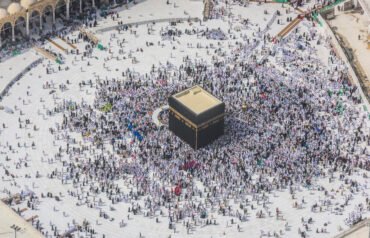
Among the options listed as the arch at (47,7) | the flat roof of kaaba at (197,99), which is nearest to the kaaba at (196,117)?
the flat roof of kaaba at (197,99)

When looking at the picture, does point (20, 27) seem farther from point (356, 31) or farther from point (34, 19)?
point (356, 31)

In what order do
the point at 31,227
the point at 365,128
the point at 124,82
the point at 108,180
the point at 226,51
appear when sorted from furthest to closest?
the point at 226,51 → the point at 124,82 → the point at 365,128 → the point at 108,180 → the point at 31,227

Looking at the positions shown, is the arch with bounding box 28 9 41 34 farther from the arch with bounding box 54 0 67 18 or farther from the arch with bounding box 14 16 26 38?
the arch with bounding box 54 0 67 18

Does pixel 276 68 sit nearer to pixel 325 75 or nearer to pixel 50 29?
pixel 325 75

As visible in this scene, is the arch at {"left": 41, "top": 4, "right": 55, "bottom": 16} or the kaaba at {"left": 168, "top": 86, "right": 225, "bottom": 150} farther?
the arch at {"left": 41, "top": 4, "right": 55, "bottom": 16}

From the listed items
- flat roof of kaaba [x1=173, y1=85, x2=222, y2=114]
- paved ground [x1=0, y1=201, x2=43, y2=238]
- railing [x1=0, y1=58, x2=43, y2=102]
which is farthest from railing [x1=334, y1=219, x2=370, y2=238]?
railing [x1=0, y1=58, x2=43, y2=102]

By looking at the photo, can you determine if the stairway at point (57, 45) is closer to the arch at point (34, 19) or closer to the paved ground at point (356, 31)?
the arch at point (34, 19)

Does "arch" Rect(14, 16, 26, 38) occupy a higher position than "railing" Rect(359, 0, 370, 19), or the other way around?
"railing" Rect(359, 0, 370, 19)

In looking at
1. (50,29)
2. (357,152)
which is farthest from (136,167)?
(50,29)
